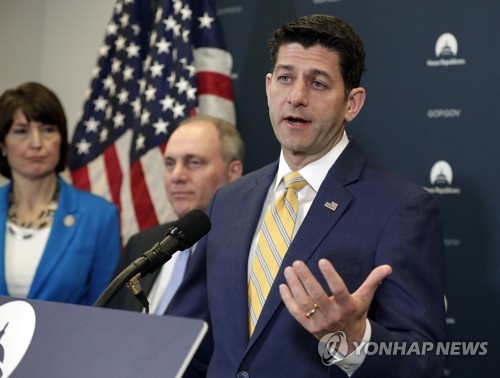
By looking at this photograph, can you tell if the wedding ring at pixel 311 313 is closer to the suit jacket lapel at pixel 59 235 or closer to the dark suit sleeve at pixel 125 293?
the dark suit sleeve at pixel 125 293

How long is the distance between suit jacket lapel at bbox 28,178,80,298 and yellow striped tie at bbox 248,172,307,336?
1716mm

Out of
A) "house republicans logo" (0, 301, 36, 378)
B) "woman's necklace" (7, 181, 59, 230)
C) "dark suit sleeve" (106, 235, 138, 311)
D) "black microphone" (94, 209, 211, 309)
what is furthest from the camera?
"woman's necklace" (7, 181, 59, 230)

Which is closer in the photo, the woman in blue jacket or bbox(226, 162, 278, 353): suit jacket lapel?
bbox(226, 162, 278, 353): suit jacket lapel

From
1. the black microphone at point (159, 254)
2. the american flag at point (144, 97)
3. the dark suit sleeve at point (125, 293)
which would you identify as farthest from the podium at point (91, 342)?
the american flag at point (144, 97)

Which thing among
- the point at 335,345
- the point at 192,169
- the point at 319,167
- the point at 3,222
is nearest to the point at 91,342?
the point at 335,345

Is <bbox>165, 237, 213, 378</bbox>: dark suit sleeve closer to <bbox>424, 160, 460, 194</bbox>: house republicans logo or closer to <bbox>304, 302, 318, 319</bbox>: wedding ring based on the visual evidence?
<bbox>304, 302, 318, 319</bbox>: wedding ring

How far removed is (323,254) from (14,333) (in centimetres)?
80

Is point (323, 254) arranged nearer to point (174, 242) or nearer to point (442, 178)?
point (174, 242)

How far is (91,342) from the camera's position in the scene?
54.8 inches

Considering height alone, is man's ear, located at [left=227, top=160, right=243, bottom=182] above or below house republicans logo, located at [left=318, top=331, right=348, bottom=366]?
below

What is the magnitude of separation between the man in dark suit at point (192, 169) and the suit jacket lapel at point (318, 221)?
4.98 ft

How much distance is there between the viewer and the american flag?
405 centimetres

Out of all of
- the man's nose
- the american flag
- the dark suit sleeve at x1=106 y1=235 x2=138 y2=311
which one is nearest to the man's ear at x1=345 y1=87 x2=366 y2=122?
the man's nose

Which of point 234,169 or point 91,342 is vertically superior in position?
point 91,342
